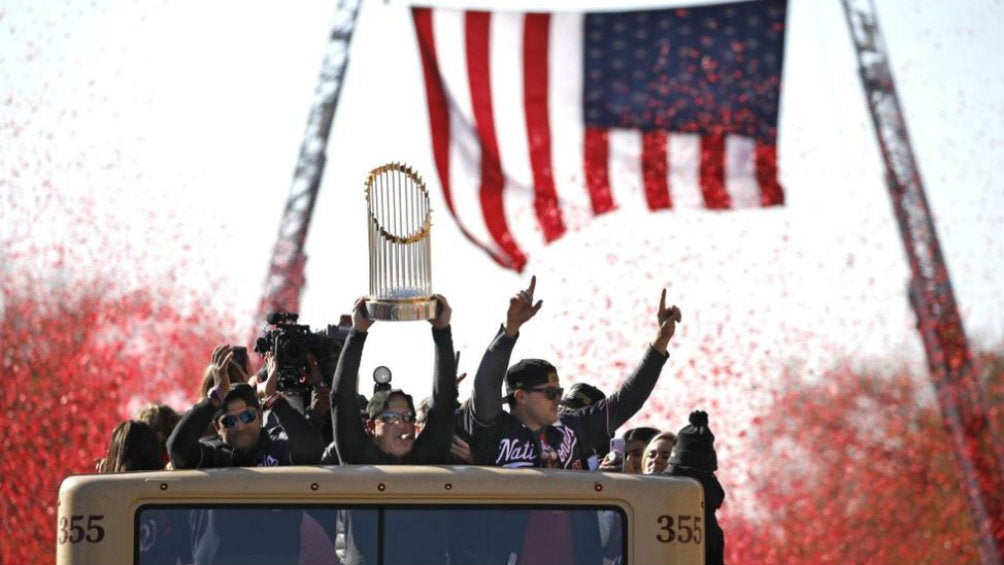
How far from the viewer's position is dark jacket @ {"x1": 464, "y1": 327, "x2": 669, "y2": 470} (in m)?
9.52

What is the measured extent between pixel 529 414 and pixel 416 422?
1.50ft

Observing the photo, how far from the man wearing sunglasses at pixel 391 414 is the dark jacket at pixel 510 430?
43 cm

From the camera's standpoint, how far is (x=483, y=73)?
26438 millimetres

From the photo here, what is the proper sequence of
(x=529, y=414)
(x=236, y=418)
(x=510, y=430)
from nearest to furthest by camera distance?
(x=236, y=418) → (x=510, y=430) → (x=529, y=414)

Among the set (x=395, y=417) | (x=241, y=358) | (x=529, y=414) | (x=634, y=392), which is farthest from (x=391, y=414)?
(x=241, y=358)

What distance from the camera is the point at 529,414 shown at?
984 centimetres

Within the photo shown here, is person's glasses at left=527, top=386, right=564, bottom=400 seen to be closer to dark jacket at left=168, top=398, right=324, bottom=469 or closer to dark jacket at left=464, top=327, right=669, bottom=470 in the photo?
dark jacket at left=464, top=327, right=669, bottom=470

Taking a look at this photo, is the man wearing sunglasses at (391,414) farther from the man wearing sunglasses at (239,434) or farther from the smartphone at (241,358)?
the smartphone at (241,358)

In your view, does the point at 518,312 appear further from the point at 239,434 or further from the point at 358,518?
the point at 358,518

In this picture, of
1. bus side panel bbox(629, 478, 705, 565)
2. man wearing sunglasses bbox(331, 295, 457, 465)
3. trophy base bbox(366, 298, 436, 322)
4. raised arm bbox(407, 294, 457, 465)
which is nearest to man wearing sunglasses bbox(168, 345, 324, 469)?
man wearing sunglasses bbox(331, 295, 457, 465)

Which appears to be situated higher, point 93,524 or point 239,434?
point 239,434

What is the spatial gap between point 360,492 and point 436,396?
115cm

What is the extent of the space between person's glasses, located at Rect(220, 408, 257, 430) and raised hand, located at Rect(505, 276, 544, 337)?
3.32 feet

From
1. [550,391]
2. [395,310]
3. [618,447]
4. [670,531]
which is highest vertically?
[395,310]
